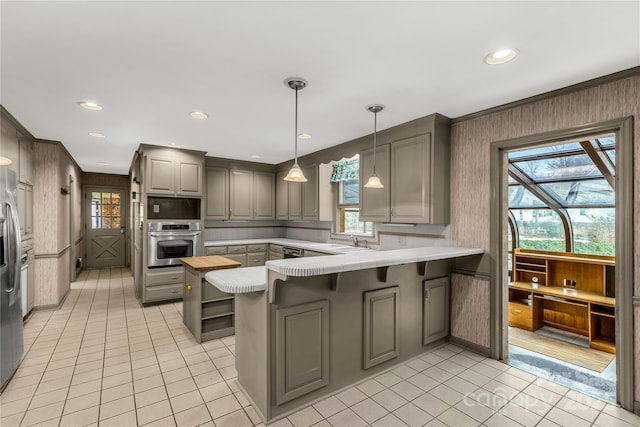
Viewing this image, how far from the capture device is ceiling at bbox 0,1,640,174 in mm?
1558

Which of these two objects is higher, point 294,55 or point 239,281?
point 294,55

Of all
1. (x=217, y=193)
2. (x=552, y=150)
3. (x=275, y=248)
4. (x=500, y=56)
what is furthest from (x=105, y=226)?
(x=552, y=150)

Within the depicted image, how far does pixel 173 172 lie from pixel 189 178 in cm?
25

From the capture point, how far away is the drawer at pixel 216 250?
5176 millimetres

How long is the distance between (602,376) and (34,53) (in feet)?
16.4

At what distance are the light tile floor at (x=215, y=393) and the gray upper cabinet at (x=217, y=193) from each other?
2.48 meters

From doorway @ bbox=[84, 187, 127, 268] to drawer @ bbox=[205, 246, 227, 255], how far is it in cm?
447

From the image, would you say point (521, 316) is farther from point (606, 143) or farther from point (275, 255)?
point (275, 255)

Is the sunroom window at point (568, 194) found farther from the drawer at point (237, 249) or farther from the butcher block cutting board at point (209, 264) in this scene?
the drawer at point (237, 249)

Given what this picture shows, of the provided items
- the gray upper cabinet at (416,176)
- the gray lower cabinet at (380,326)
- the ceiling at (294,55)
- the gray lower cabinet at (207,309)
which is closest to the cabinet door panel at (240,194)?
the gray lower cabinet at (207,309)

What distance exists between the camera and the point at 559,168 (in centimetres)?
368

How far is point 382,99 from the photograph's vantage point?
2738 millimetres

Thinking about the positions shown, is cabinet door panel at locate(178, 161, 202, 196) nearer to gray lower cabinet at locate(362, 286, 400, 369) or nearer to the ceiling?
the ceiling

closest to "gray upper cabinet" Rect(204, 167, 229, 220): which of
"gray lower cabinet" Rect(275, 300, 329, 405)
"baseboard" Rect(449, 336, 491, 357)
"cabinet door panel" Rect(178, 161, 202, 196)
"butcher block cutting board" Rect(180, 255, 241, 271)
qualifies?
"cabinet door panel" Rect(178, 161, 202, 196)
